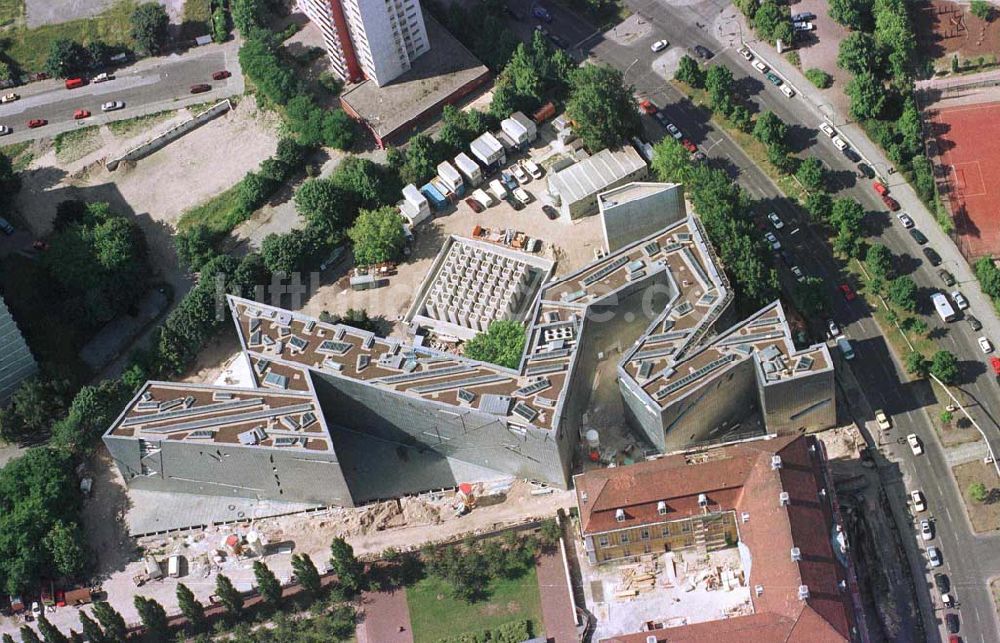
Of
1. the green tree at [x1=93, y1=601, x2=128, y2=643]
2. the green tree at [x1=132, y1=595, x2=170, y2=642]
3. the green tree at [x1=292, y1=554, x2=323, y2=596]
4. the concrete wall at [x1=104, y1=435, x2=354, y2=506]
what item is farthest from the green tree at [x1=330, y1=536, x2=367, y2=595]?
the green tree at [x1=93, y1=601, x2=128, y2=643]

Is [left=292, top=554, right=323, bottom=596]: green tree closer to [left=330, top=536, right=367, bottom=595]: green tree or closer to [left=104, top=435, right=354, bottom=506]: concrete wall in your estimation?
[left=330, top=536, right=367, bottom=595]: green tree

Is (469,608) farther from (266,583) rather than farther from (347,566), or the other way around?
(266,583)

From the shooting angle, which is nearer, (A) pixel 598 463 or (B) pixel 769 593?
(B) pixel 769 593

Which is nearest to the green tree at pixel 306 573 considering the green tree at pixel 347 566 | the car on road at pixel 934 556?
the green tree at pixel 347 566

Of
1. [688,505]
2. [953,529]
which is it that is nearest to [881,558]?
[953,529]

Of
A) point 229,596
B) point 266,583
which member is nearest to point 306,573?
point 266,583

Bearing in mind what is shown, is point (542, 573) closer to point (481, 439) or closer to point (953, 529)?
point (481, 439)
